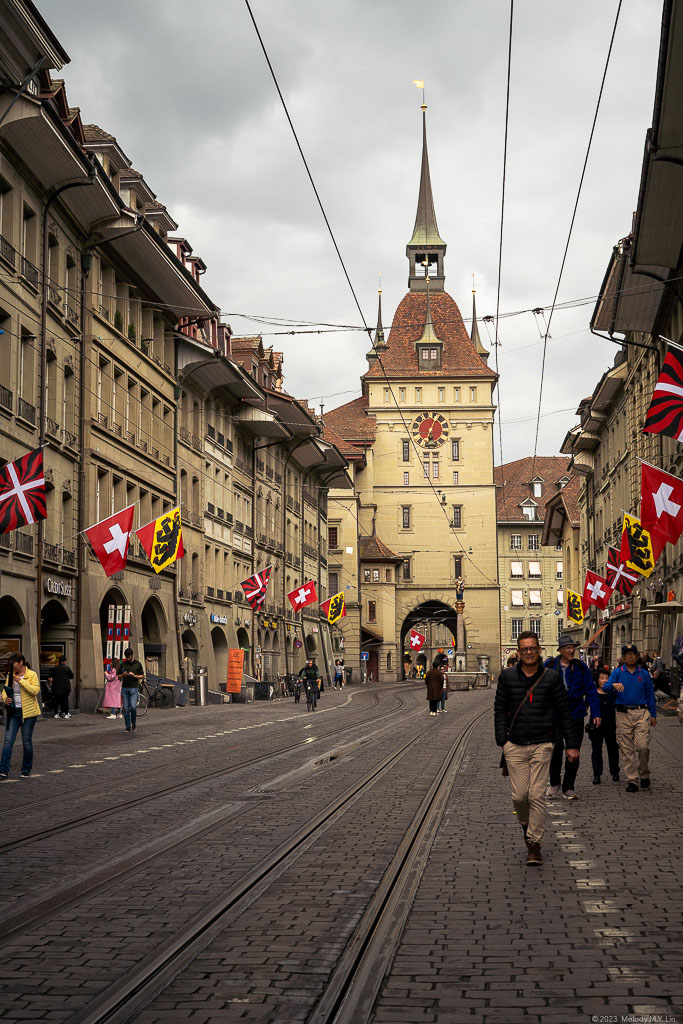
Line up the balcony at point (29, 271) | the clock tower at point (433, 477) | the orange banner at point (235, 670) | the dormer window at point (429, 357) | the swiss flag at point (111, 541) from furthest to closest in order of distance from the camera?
the dormer window at point (429, 357), the clock tower at point (433, 477), the orange banner at point (235, 670), the balcony at point (29, 271), the swiss flag at point (111, 541)

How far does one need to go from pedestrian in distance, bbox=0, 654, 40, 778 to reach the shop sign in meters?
14.9

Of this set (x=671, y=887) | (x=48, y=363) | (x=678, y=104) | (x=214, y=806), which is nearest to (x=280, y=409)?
(x=48, y=363)

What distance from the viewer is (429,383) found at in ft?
340

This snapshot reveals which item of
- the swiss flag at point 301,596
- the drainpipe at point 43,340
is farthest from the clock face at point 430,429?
the drainpipe at point 43,340

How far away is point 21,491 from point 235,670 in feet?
75.7

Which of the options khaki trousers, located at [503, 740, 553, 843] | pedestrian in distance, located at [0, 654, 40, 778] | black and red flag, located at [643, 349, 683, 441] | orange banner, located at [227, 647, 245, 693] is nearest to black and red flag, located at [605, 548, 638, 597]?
orange banner, located at [227, 647, 245, 693]

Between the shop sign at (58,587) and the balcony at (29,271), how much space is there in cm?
707

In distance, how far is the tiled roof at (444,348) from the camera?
341 feet

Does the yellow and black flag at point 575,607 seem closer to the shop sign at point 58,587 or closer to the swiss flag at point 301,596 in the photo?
the swiss flag at point 301,596

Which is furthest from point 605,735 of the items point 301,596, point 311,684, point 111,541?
point 301,596

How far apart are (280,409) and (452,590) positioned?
4383 cm

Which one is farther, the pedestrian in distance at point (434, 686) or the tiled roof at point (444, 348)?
the tiled roof at point (444, 348)

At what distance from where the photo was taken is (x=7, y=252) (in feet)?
97.3

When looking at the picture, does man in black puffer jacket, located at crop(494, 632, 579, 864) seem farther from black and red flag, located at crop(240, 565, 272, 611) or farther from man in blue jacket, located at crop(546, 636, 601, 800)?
black and red flag, located at crop(240, 565, 272, 611)
